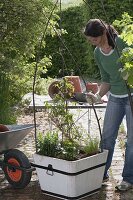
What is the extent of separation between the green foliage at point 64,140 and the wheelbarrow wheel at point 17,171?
0.79 feet

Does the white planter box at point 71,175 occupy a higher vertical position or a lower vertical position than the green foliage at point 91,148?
lower

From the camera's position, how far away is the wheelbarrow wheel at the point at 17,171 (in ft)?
17.0

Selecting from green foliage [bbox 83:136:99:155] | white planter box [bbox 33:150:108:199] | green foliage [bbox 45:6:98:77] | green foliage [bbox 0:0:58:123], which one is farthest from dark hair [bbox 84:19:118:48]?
green foliage [bbox 45:6:98:77]

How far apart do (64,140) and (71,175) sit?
49 cm

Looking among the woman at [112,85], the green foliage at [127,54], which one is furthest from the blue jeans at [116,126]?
the green foliage at [127,54]

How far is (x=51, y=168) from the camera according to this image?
4.90 m

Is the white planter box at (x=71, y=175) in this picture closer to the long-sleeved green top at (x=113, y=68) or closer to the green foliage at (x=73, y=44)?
the long-sleeved green top at (x=113, y=68)

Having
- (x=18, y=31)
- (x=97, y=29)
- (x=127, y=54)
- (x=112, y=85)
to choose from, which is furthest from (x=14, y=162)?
(x=18, y=31)

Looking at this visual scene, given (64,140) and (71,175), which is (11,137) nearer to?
(64,140)

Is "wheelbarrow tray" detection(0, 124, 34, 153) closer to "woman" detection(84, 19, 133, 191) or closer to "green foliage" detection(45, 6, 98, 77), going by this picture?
"woman" detection(84, 19, 133, 191)

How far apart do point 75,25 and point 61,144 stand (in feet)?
34.8

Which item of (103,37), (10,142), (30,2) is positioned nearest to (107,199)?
(10,142)

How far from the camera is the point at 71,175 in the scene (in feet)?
15.5

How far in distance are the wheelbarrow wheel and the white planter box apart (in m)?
0.19
